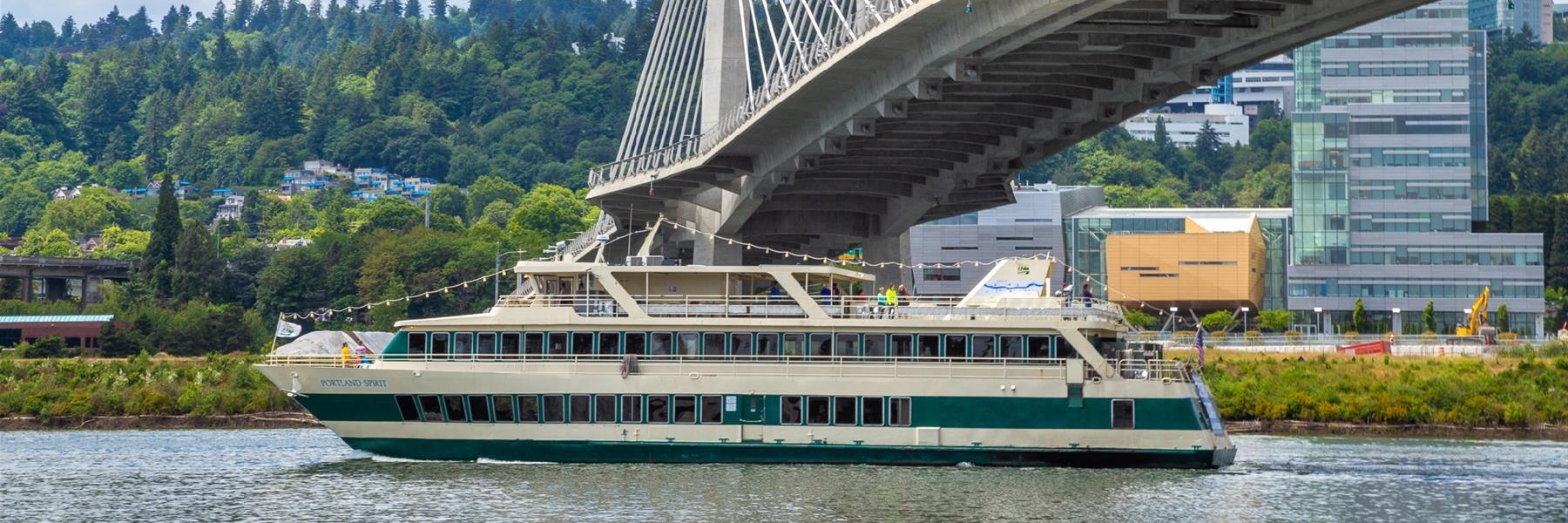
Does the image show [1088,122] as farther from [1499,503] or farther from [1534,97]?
[1534,97]

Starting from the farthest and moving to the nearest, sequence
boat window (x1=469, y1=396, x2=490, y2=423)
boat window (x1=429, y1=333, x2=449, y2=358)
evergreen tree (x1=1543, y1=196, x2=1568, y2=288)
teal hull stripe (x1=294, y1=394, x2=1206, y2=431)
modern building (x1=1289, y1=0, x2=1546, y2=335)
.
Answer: evergreen tree (x1=1543, y1=196, x2=1568, y2=288) → modern building (x1=1289, y1=0, x2=1546, y2=335) → boat window (x1=429, y1=333, x2=449, y2=358) → boat window (x1=469, y1=396, x2=490, y2=423) → teal hull stripe (x1=294, y1=394, x2=1206, y2=431)

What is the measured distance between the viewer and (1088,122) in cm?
5475

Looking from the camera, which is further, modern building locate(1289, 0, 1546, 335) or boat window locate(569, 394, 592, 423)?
modern building locate(1289, 0, 1546, 335)

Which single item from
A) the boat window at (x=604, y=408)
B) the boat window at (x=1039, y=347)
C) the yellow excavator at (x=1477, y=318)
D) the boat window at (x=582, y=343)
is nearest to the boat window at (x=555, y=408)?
the boat window at (x=604, y=408)

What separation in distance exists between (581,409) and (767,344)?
148 inches

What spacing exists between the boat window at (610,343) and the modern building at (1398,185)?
65.2m

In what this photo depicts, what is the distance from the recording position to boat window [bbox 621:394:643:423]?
4291 centimetres

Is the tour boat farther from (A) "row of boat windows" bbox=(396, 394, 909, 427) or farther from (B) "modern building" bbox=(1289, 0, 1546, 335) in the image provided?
(B) "modern building" bbox=(1289, 0, 1546, 335)

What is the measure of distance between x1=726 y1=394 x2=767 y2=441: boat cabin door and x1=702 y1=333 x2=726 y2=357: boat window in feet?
Result: 3.35

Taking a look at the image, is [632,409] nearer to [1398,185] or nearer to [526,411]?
[526,411]

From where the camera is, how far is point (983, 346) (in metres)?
43.0

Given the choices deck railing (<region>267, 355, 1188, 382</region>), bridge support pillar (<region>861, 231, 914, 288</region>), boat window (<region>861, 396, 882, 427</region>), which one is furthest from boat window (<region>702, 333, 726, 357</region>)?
bridge support pillar (<region>861, 231, 914, 288</region>)

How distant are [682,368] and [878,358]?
12.3 feet

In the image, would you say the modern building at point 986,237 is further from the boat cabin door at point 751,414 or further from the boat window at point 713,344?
the boat cabin door at point 751,414
